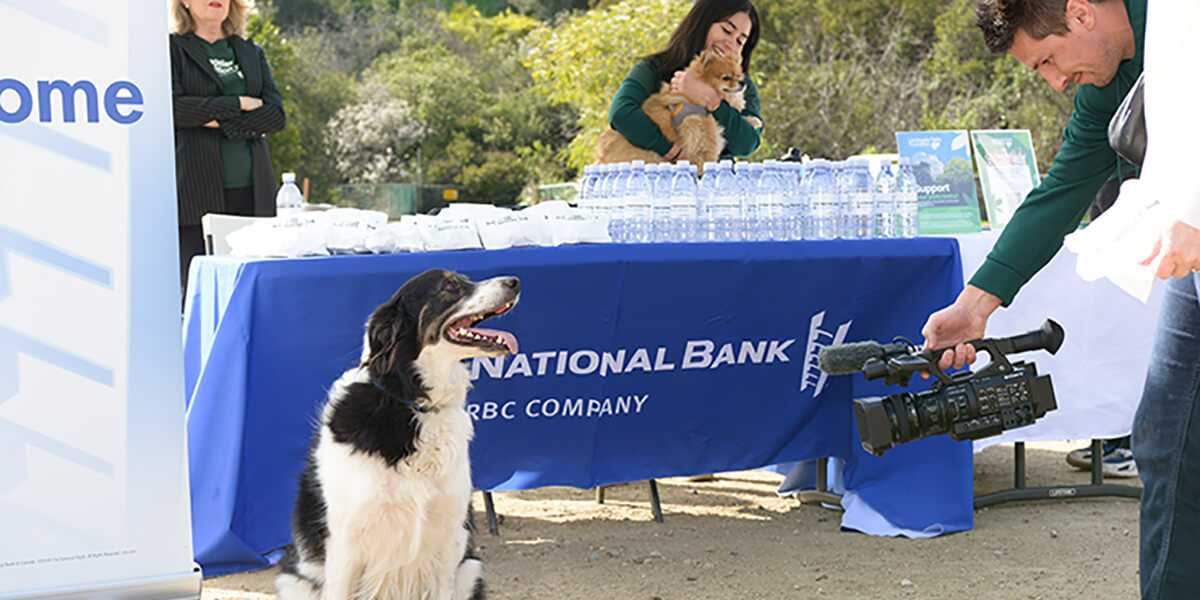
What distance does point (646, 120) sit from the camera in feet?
15.5

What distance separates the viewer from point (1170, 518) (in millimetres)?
1894

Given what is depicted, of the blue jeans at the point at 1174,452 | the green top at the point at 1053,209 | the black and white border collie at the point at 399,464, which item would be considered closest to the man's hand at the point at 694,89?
the black and white border collie at the point at 399,464

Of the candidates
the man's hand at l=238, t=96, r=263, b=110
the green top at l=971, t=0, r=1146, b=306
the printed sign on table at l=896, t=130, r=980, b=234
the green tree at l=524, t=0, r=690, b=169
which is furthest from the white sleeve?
the green tree at l=524, t=0, r=690, b=169

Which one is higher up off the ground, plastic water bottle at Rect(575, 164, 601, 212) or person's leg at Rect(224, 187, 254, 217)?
plastic water bottle at Rect(575, 164, 601, 212)

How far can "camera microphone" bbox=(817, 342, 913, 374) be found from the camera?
2.10m

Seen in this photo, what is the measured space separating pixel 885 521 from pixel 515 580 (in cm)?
141

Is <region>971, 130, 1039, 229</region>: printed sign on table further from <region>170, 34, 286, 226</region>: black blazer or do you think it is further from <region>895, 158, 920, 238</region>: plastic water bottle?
<region>170, 34, 286, 226</region>: black blazer

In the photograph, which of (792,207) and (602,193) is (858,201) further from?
(602,193)

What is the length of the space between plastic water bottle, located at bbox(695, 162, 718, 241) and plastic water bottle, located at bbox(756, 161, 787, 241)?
0.17 m

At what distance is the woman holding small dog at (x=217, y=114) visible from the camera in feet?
15.7

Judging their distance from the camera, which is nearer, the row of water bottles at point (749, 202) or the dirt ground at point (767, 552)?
the dirt ground at point (767, 552)

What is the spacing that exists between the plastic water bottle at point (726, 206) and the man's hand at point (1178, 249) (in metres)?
2.34

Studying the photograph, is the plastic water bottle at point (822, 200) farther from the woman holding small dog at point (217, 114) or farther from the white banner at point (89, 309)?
the woman holding small dog at point (217, 114)

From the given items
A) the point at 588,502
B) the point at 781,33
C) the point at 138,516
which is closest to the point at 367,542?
the point at 138,516
